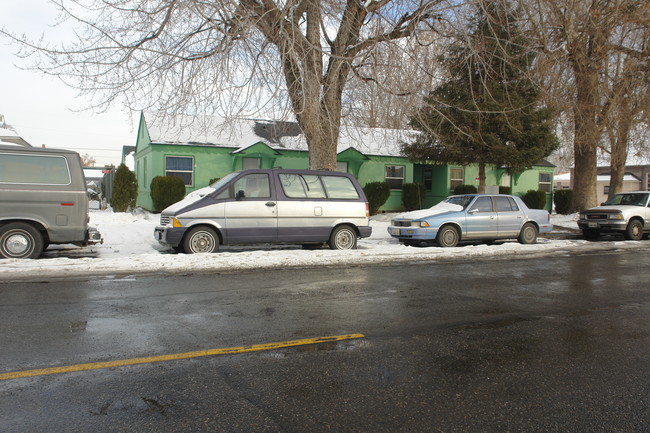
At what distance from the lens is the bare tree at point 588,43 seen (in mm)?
17984

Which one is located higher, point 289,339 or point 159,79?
point 159,79

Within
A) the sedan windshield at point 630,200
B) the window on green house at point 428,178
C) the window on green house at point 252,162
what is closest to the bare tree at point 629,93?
the sedan windshield at point 630,200

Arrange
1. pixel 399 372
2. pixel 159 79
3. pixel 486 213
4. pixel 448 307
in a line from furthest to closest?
1. pixel 486 213
2. pixel 159 79
3. pixel 448 307
4. pixel 399 372

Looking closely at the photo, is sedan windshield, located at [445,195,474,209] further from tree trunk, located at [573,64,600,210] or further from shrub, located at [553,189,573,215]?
shrub, located at [553,189,573,215]

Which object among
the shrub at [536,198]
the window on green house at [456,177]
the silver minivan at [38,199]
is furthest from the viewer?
the shrub at [536,198]

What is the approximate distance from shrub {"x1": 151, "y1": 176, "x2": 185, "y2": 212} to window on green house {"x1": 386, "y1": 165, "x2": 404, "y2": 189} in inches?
437

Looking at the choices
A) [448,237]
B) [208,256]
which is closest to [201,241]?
[208,256]

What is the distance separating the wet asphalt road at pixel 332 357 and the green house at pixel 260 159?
46.7 ft

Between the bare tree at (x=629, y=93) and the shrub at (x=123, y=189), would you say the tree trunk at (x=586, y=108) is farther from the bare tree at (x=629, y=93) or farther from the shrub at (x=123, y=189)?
the shrub at (x=123, y=189)

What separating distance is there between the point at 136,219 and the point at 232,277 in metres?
12.9

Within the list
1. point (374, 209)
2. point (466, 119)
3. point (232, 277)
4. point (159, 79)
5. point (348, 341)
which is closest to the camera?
point (348, 341)

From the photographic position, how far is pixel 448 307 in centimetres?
613

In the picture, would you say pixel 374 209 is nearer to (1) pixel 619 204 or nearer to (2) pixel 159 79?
(1) pixel 619 204

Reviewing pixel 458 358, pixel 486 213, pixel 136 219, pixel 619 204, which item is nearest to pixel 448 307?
pixel 458 358
